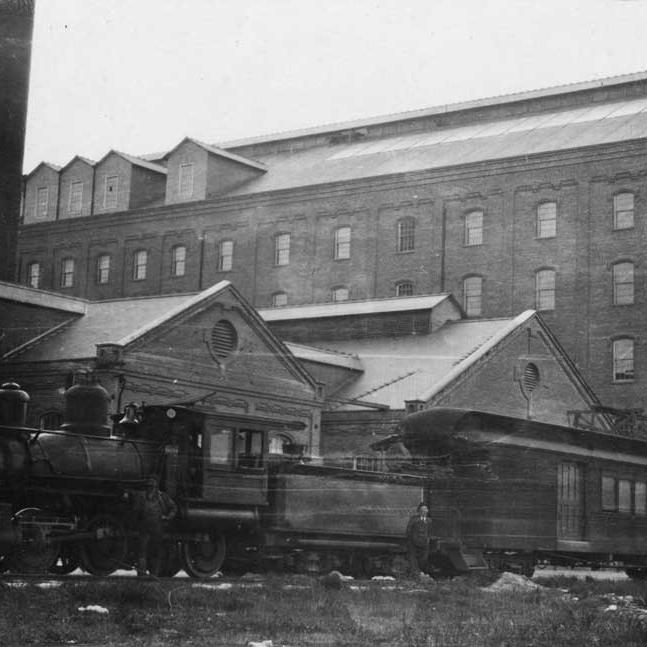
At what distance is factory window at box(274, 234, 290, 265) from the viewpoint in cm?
4922

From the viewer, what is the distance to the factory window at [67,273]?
179 ft

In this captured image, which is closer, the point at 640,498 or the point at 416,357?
the point at 640,498

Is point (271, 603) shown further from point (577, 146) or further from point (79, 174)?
point (79, 174)

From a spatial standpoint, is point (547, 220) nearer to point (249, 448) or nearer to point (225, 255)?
point (225, 255)

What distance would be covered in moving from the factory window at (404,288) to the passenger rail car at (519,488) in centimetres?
2367

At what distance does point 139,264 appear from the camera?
53281 mm

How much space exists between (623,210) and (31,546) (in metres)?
32.3

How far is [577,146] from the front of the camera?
42.8 metres

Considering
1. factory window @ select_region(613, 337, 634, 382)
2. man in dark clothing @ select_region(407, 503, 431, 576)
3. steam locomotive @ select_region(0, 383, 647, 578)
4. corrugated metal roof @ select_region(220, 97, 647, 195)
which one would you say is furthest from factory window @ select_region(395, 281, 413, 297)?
man in dark clothing @ select_region(407, 503, 431, 576)

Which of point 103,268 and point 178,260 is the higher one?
point 178,260

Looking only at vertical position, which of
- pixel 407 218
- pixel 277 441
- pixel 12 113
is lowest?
pixel 277 441

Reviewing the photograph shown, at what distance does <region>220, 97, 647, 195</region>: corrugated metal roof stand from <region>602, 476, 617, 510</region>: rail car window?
2259cm

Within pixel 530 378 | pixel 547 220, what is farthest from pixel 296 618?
pixel 547 220

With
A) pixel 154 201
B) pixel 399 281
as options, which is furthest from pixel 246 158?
pixel 399 281
